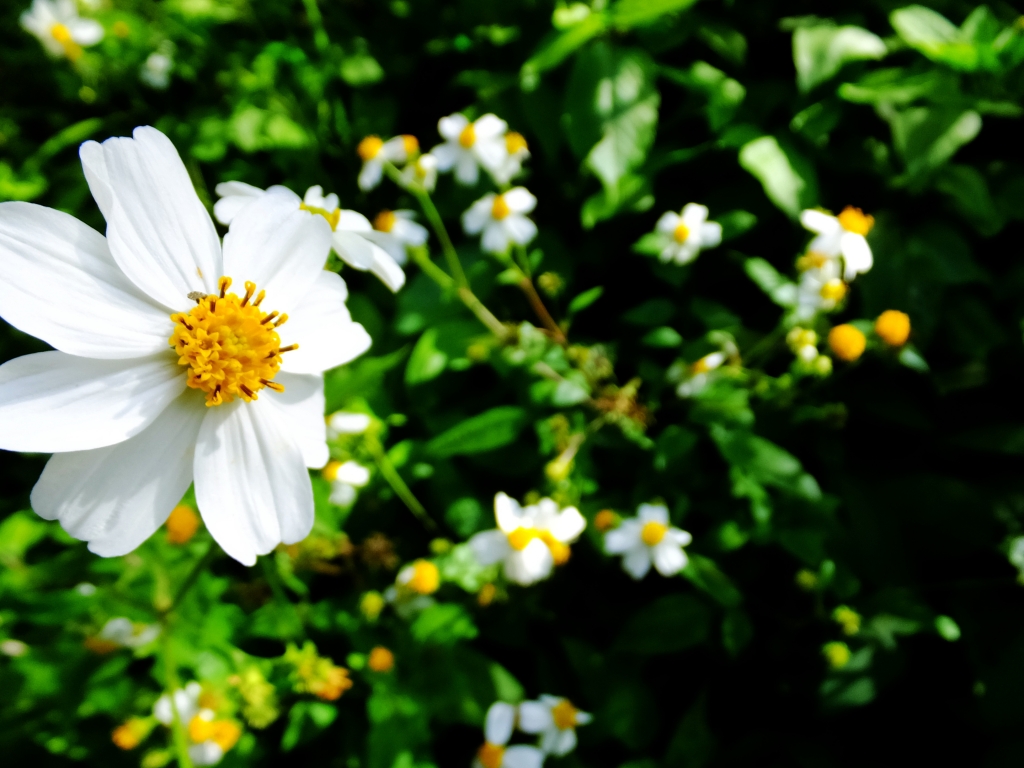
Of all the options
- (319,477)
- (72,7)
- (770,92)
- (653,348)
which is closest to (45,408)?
(319,477)

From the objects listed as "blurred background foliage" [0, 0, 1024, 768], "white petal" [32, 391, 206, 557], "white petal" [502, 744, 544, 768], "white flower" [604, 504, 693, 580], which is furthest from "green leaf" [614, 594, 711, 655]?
"white petal" [32, 391, 206, 557]

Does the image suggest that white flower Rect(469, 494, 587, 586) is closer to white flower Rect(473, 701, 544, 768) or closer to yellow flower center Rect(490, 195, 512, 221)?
white flower Rect(473, 701, 544, 768)

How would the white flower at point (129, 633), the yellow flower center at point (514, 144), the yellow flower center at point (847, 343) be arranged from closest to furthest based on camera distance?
1. the white flower at point (129, 633)
2. the yellow flower center at point (847, 343)
3. the yellow flower center at point (514, 144)

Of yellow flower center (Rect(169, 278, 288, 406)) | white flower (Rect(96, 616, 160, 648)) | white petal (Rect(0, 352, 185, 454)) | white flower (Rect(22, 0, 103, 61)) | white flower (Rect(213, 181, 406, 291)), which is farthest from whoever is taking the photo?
white flower (Rect(22, 0, 103, 61))

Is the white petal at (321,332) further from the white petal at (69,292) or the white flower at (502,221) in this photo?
the white flower at (502,221)

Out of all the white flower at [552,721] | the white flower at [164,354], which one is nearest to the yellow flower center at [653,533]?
the white flower at [552,721]
